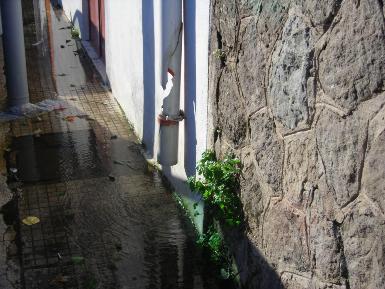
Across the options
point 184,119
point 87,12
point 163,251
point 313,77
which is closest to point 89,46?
point 87,12

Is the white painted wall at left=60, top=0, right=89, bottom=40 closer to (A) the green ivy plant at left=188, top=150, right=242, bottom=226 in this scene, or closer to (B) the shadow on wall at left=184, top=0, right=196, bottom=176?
(B) the shadow on wall at left=184, top=0, right=196, bottom=176

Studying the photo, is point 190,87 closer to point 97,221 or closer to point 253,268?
point 97,221

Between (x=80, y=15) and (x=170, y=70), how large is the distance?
7.46m

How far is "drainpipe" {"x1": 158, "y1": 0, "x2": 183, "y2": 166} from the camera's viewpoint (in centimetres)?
574

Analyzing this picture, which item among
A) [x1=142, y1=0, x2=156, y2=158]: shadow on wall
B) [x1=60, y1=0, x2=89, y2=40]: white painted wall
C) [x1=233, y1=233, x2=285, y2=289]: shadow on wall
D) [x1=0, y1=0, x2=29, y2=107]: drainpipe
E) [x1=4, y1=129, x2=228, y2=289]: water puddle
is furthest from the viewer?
[x1=60, y1=0, x2=89, y2=40]: white painted wall

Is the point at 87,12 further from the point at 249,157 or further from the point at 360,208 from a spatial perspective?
the point at 360,208

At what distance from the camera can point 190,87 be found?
5.83 m

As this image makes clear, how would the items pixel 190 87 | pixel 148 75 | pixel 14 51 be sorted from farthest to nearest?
pixel 14 51, pixel 148 75, pixel 190 87

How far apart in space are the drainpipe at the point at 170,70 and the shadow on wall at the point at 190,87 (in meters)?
0.07

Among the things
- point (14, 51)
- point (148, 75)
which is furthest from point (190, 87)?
point (14, 51)

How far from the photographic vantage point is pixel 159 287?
5129 millimetres

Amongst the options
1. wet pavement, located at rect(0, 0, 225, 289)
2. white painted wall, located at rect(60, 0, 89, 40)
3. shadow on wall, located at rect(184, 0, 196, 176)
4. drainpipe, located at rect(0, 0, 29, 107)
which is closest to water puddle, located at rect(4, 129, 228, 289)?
wet pavement, located at rect(0, 0, 225, 289)

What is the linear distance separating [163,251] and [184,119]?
1.29m

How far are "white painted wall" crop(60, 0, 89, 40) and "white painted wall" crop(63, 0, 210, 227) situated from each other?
112 inches
